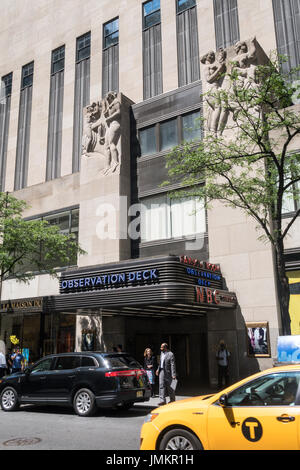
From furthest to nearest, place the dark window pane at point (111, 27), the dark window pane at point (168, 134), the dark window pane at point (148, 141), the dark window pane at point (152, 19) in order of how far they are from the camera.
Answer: the dark window pane at point (111, 27), the dark window pane at point (152, 19), the dark window pane at point (148, 141), the dark window pane at point (168, 134)

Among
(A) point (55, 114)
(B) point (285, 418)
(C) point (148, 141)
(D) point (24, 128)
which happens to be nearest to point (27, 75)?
(D) point (24, 128)

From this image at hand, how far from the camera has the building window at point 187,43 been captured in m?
25.1

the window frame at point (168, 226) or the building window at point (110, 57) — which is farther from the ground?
the building window at point (110, 57)

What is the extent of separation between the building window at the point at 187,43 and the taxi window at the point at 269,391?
2182 cm

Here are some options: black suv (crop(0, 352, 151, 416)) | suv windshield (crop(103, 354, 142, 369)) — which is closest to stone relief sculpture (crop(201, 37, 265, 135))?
suv windshield (crop(103, 354, 142, 369))

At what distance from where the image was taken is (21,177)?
3084 centimetres

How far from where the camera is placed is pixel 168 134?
22234mm

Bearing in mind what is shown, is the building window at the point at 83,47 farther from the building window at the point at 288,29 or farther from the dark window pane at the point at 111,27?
the building window at the point at 288,29

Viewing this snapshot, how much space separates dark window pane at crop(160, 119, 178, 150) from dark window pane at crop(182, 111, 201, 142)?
54cm

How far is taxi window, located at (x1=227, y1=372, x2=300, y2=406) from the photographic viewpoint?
5680 mm

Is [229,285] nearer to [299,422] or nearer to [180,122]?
[180,122]

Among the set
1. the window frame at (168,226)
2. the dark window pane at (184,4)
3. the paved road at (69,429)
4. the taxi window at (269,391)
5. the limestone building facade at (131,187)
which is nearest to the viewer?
the taxi window at (269,391)

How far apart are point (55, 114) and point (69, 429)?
→ 25.0 metres

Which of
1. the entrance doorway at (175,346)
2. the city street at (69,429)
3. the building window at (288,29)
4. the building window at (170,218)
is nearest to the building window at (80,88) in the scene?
the building window at (170,218)
